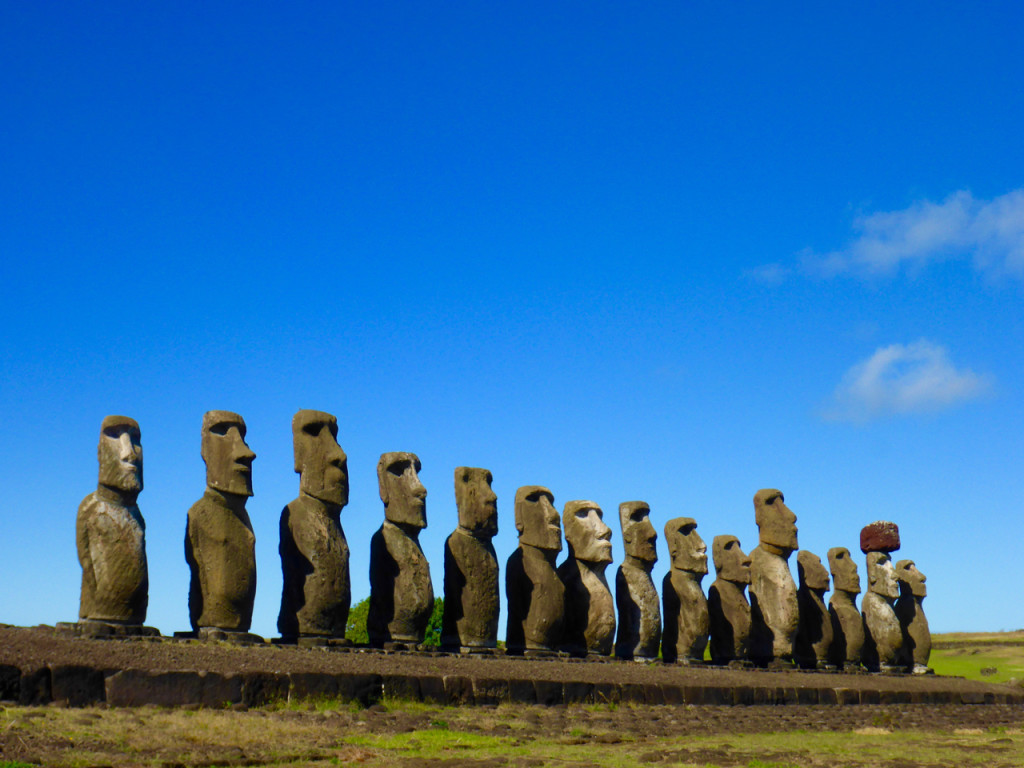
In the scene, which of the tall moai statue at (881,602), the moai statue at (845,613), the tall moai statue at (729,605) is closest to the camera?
the tall moai statue at (729,605)

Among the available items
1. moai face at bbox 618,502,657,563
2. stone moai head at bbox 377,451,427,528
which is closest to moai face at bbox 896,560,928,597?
moai face at bbox 618,502,657,563

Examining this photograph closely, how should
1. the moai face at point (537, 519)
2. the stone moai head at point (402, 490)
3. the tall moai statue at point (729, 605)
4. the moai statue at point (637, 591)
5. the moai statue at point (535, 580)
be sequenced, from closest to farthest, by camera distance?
1. the stone moai head at point (402, 490)
2. the moai statue at point (535, 580)
3. the moai face at point (537, 519)
4. the moai statue at point (637, 591)
5. the tall moai statue at point (729, 605)

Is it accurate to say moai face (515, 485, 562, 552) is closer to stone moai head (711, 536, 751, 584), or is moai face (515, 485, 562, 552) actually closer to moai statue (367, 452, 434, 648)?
moai statue (367, 452, 434, 648)

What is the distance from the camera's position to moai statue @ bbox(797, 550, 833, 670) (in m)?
21.8

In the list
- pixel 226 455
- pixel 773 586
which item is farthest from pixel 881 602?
pixel 226 455

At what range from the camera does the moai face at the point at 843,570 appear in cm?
2330

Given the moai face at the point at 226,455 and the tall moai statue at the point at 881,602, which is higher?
the moai face at the point at 226,455

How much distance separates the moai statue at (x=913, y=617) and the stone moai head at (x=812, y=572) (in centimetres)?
288

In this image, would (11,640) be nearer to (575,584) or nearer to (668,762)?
(668,762)

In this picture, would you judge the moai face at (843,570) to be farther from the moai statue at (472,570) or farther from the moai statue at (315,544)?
the moai statue at (315,544)

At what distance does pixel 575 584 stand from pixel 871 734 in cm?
692

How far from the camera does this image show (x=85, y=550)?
1155 centimetres

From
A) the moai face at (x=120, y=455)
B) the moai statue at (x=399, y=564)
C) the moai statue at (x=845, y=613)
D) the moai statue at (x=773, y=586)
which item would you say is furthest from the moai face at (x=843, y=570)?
the moai face at (x=120, y=455)

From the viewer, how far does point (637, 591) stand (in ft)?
59.5
